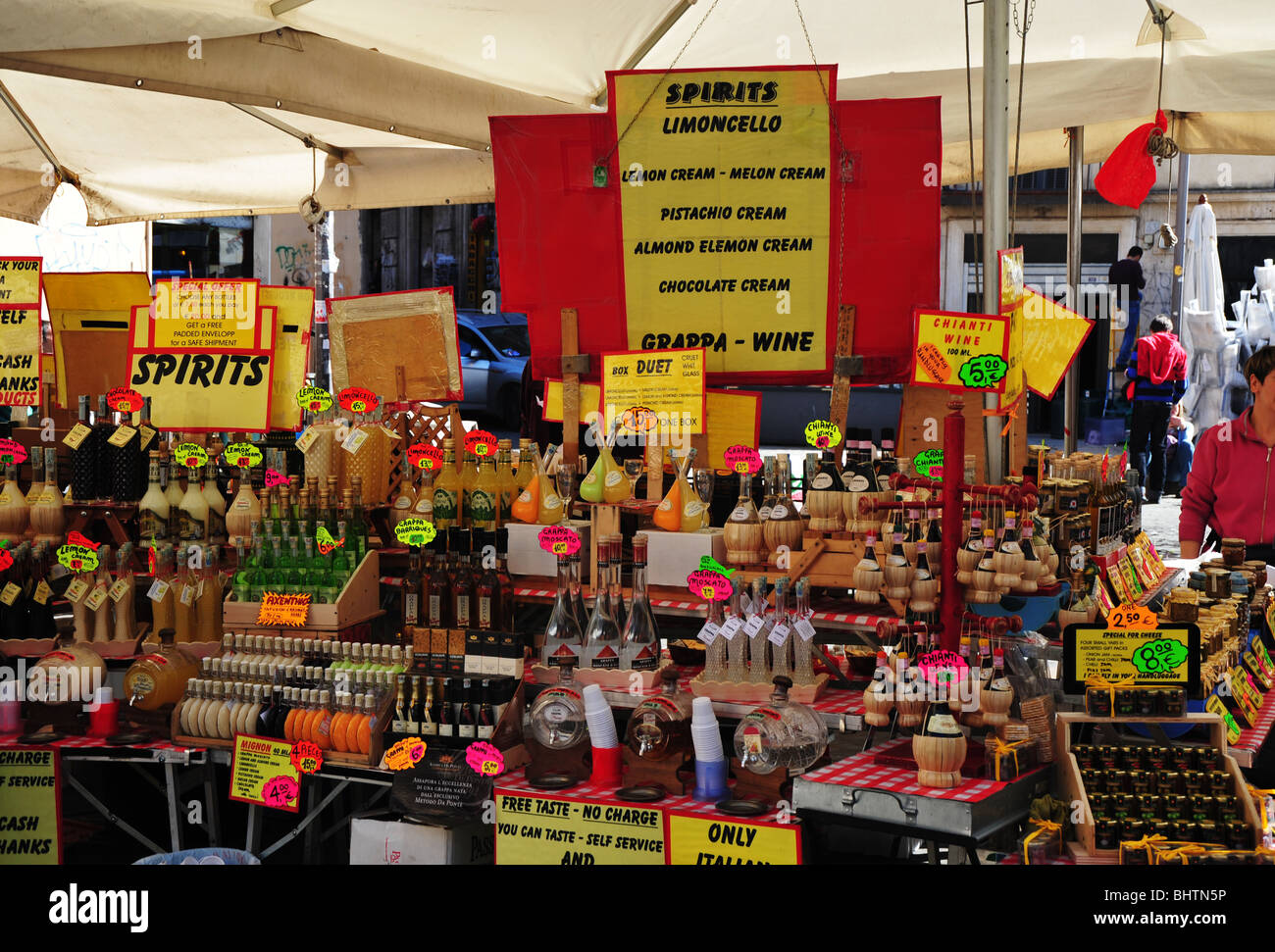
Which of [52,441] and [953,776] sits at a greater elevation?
[52,441]

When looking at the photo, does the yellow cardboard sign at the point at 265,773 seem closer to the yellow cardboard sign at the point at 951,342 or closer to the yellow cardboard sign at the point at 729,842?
the yellow cardboard sign at the point at 729,842

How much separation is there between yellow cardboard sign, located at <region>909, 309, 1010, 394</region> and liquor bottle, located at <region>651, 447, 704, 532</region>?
0.80 meters

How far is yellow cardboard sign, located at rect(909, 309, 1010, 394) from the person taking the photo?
3.93 m

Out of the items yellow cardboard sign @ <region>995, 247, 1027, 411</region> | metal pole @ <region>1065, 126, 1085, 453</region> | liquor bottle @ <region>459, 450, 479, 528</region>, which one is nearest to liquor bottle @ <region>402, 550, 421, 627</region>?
liquor bottle @ <region>459, 450, 479, 528</region>

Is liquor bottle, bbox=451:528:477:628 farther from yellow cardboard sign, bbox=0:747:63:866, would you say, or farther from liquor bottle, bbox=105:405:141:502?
liquor bottle, bbox=105:405:141:502

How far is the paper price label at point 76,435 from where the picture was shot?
475cm

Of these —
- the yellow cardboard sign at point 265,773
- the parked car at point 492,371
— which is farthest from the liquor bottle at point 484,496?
the parked car at point 492,371

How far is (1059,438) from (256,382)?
512 inches

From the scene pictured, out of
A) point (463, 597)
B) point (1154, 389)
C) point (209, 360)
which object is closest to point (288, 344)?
point (209, 360)

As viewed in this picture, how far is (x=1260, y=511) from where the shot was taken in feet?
16.2
